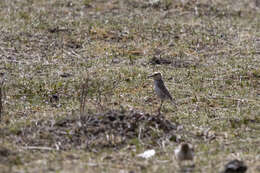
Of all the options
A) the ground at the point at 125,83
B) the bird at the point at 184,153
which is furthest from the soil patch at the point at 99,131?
the bird at the point at 184,153

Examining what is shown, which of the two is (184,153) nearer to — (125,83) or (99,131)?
(99,131)

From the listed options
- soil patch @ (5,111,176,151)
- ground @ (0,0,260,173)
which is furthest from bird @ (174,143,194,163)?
soil patch @ (5,111,176,151)

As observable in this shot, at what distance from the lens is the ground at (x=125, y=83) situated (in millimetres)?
7672

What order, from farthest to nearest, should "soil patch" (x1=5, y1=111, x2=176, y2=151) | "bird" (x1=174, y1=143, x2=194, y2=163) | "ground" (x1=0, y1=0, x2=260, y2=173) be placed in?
"soil patch" (x1=5, y1=111, x2=176, y2=151) → "ground" (x1=0, y1=0, x2=260, y2=173) → "bird" (x1=174, y1=143, x2=194, y2=163)

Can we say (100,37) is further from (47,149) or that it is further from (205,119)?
(47,149)

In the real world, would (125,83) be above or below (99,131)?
below

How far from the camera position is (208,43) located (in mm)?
15797

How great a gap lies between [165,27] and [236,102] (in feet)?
21.7

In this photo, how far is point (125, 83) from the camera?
39.2 ft

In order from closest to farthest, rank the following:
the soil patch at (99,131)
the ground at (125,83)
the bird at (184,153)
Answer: the bird at (184,153)
the ground at (125,83)
the soil patch at (99,131)

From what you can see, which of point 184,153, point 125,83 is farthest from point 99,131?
point 125,83

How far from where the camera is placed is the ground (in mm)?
7672

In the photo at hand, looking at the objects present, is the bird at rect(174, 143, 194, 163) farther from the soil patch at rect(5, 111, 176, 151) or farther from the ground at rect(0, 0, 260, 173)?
the soil patch at rect(5, 111, 176, 151)

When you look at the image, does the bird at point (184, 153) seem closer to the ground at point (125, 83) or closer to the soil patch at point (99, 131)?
the ground at point (125, 83)
